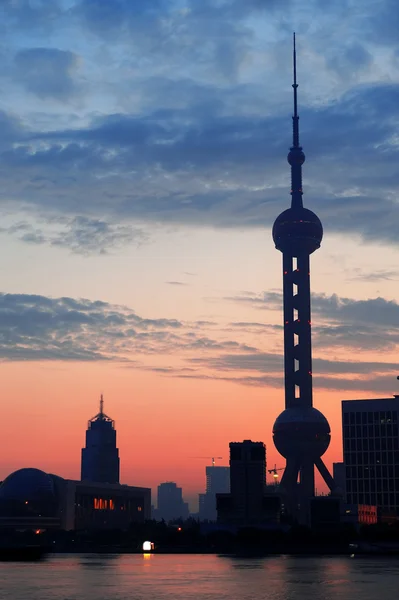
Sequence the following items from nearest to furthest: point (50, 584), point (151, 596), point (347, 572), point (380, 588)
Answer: point (151, 596) < point (380, 588) < point (50, 584) < point (347, 572)

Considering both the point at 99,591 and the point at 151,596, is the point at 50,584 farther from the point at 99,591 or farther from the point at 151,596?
the point at 151,596

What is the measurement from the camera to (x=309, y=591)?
137500 mm

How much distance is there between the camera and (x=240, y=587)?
5856 inches

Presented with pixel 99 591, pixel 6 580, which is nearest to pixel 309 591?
pixel 99 591

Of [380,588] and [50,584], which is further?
[50,584]

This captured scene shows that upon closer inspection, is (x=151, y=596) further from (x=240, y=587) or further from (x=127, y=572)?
(x=127, y=572)

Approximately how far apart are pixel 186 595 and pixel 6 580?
4230 cm

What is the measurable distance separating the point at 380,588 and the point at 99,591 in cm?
3856

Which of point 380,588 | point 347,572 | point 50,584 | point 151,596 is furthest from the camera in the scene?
point 347,572

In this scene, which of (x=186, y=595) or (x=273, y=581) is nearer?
(x=186, y=595)

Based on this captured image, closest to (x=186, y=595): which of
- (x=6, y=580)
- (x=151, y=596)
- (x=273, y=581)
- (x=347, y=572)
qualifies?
(x=151, y=596)

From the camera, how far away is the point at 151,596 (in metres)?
133

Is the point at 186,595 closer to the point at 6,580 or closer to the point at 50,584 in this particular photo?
the point at 50,584

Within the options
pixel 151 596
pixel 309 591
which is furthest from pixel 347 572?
pixel 151 596
